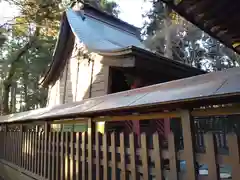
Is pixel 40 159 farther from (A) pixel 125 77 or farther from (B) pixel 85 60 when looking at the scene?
(B) pixel 85 60

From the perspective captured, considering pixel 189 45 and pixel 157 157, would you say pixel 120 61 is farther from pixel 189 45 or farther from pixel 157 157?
pixel 189 45

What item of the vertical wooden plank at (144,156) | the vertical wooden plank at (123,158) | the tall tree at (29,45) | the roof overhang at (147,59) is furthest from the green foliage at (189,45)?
the vertical wooden plank at (144,156)

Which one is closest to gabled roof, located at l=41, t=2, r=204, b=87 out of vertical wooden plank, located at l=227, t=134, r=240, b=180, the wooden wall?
the wooden wall

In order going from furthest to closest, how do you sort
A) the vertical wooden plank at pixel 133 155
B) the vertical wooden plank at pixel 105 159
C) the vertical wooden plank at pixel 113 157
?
the vertical wooden plank at pixel 105 159, the vertical wooden plank at pixel 113 157, the vertical wooden plank at pixel 133 155

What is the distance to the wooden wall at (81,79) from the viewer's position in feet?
23.6

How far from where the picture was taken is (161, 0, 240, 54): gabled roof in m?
2.12

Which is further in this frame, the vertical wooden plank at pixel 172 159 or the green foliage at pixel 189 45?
the green foliage at pixel 189 45

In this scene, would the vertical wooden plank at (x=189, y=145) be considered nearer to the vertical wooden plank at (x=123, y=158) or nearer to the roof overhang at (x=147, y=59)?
the vertical wooden plank at (x=123, y=158)

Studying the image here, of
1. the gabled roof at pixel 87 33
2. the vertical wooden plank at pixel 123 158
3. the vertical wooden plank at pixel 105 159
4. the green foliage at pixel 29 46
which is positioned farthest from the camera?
the gabled roof at pixel 87 33

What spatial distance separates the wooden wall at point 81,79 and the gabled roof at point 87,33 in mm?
414

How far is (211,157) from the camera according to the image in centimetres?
189

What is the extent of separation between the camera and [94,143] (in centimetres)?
338

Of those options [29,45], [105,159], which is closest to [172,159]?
[105,159]

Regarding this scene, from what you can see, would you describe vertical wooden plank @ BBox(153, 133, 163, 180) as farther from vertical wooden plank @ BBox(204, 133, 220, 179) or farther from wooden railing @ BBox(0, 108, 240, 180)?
vertical wooden plank @ BBox(204, 133, 220, 179)
